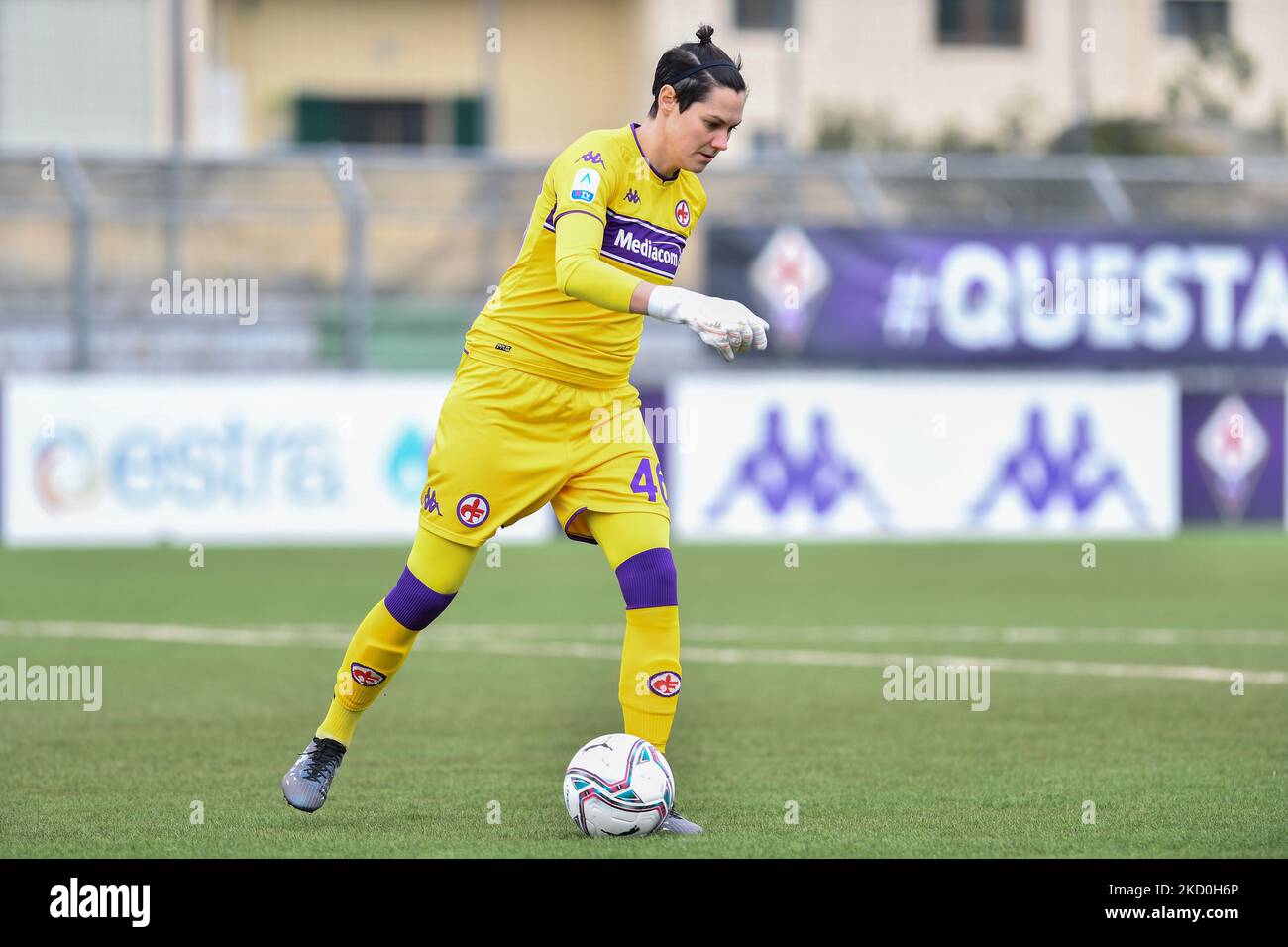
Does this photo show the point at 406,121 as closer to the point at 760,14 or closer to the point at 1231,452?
the point at 760,14

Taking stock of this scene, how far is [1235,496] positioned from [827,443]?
4.29 m

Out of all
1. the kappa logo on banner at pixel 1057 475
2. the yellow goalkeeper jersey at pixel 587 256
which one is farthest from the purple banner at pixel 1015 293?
the yellow goalkeeper jersey at pixel 587 256

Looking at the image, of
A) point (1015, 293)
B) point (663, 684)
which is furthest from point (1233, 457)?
point (663, 684)

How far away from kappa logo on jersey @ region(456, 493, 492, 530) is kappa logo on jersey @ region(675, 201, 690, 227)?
1033mm

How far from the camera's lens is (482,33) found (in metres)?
34.4

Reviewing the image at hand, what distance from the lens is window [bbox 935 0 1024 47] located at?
37.1 m

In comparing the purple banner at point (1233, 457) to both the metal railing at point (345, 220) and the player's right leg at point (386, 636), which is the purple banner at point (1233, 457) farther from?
the player's right leg at point (386, 636)

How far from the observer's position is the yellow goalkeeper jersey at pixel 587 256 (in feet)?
19.8

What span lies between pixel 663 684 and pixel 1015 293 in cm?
1517

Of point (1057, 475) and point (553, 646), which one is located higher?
point (1057, 475)

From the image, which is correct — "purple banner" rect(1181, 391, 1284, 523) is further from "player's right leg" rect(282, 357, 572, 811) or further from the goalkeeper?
"player's right leg" rect(282, 357, 572, 811)

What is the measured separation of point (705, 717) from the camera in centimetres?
866
